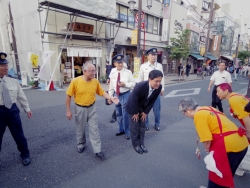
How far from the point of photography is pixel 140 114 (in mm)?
3127

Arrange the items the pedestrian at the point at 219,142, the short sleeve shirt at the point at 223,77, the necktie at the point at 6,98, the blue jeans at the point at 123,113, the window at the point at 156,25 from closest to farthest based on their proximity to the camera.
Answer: the pedestrian at the point at 219,142 → the necktie at the point at 6,98 → the blue jeans at the point at 123,113 → the short sleeve shirt at the point at 223,77 → the window at the point at 156,25

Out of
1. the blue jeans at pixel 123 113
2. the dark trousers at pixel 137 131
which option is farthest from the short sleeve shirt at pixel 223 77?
the dark trousers at pixel 137 131

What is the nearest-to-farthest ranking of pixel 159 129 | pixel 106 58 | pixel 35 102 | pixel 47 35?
pixel 159 129, pixel 35 102, pixel 47 35, pixel 106 58

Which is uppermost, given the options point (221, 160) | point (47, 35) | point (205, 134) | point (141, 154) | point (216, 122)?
point (47, 35)

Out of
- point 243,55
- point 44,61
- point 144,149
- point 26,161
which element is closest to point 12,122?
point 26,161

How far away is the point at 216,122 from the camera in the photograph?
5.54 ft

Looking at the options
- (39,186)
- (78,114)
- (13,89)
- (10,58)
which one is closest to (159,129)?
(78,114)

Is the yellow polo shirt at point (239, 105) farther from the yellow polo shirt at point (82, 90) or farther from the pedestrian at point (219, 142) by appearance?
the yellow polo shirt at point (82, 90)

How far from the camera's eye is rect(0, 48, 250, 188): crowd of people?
1688mm

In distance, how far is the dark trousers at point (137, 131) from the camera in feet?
10.4

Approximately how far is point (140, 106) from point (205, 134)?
149 cm

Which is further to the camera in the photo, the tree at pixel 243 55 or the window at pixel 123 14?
the tree at pixel 243 55

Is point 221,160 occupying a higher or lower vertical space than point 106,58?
lower

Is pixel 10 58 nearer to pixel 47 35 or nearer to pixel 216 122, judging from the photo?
pixel 47 35
